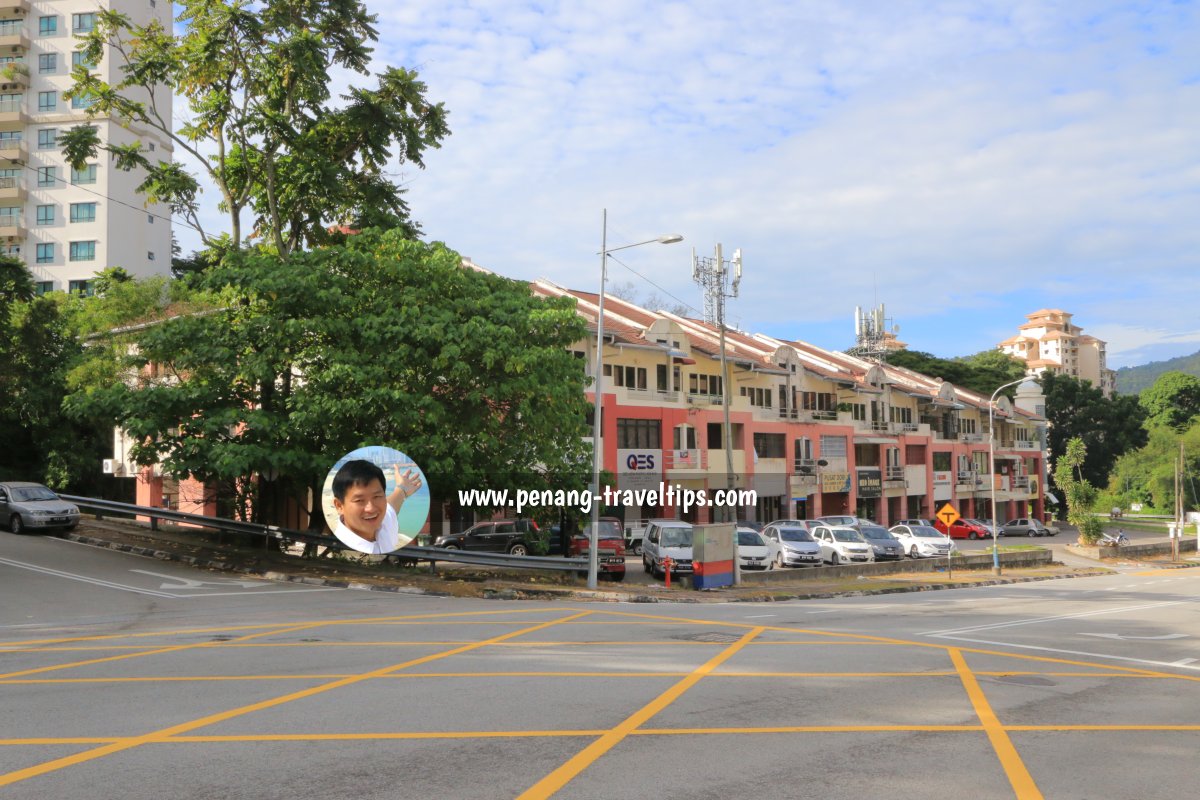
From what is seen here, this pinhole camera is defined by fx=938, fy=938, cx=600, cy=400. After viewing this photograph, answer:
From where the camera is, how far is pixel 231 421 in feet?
76.4

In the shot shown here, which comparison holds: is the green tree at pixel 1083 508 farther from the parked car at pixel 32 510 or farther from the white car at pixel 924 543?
the parked car at pixel 32 510

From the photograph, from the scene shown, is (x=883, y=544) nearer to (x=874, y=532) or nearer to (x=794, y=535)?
(x=874, y=532)

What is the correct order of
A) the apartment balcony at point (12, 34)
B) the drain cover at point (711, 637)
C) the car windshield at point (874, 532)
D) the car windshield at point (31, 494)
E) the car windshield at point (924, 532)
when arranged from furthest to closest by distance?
the apartment balcony at point (12, 34), the car windshield at point (924, 532), the car windshield at point (874, 532), the car windshield at point (31, 494), the drain cover at point (711, 637)

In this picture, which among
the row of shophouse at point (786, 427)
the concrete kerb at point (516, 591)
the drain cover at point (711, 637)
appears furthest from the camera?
the row of shophouse at point (786, 427)

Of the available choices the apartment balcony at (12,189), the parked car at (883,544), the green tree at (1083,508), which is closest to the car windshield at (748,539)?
the parked car at (883,544)

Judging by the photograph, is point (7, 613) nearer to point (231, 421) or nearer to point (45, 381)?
point (231, 421)

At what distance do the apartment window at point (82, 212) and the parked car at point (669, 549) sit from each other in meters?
47.1

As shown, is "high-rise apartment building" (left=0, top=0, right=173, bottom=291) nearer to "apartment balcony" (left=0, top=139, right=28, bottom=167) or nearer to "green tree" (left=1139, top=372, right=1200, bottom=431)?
"apartment balcony" (left=0, top=139, right=28, bottom=167)

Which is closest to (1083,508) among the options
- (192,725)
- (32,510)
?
(32,510)

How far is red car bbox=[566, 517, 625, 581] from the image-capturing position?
28203 millimetres

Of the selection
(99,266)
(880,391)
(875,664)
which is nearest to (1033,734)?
(875,664)

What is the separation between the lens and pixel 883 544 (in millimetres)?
37344

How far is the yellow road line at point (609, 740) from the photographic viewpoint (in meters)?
6.67

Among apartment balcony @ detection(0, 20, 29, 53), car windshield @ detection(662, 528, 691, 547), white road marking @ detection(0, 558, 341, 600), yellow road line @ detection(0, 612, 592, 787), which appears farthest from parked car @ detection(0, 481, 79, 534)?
apartment balcony @ detection(0, 20, 29, 53)
